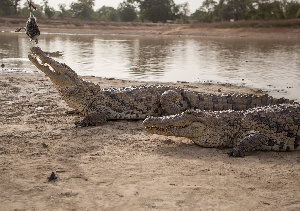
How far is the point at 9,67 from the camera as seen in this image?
12.2 meters

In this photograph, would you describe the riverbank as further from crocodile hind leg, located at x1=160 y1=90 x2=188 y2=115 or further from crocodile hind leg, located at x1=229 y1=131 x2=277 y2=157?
crocodile hind leg, located at x1=229 y1=131 x2=277 y2=157

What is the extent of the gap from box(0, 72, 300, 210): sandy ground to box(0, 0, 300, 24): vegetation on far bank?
31572 millimetres

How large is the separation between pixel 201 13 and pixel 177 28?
719 inches

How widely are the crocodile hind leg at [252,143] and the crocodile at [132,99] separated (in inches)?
65.8

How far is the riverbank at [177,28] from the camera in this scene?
128ft

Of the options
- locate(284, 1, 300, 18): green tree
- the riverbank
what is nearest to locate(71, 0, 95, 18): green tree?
the riverbank

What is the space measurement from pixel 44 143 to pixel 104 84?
472 cm

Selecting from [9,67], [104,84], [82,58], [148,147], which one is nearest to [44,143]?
[148,147]

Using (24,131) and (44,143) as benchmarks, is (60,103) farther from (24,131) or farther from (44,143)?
(44,143)

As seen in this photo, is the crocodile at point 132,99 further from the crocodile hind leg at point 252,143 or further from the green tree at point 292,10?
the green tree at point 292,10

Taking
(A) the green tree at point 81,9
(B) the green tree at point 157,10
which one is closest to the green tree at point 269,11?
(B) the green tree at point 157,10

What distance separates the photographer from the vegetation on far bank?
46.3 meters

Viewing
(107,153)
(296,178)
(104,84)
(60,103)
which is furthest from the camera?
(104,84)

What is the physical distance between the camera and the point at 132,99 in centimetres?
632
